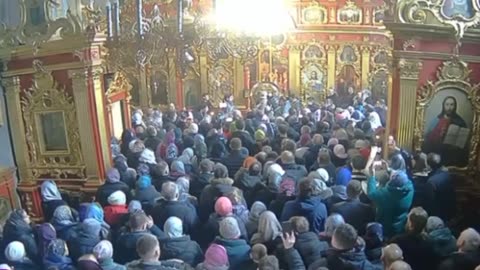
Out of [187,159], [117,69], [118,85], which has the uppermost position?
[117,69]

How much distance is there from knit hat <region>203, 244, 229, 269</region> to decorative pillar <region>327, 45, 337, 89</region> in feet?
44.5

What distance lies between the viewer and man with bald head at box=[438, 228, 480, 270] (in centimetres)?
497

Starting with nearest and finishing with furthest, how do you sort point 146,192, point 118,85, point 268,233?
point 268,233 < point 146,192 < point 118,85

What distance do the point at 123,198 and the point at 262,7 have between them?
317cm

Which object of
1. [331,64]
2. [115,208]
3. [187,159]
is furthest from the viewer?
[331,64]

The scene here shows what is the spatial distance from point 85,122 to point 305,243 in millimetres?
5088

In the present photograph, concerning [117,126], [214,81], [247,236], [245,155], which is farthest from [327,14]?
[247,236]

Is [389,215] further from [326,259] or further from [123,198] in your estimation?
[123,198]

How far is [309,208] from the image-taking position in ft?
20.9

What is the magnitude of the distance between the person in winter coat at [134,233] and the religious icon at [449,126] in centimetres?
471

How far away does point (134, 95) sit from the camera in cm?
1866

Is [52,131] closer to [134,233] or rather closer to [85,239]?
[85,239]

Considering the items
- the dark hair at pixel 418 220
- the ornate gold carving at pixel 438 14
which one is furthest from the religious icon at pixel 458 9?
the dark hair at pixel 418 220

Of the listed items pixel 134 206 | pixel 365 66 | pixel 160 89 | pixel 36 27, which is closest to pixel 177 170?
pixel 134 206
